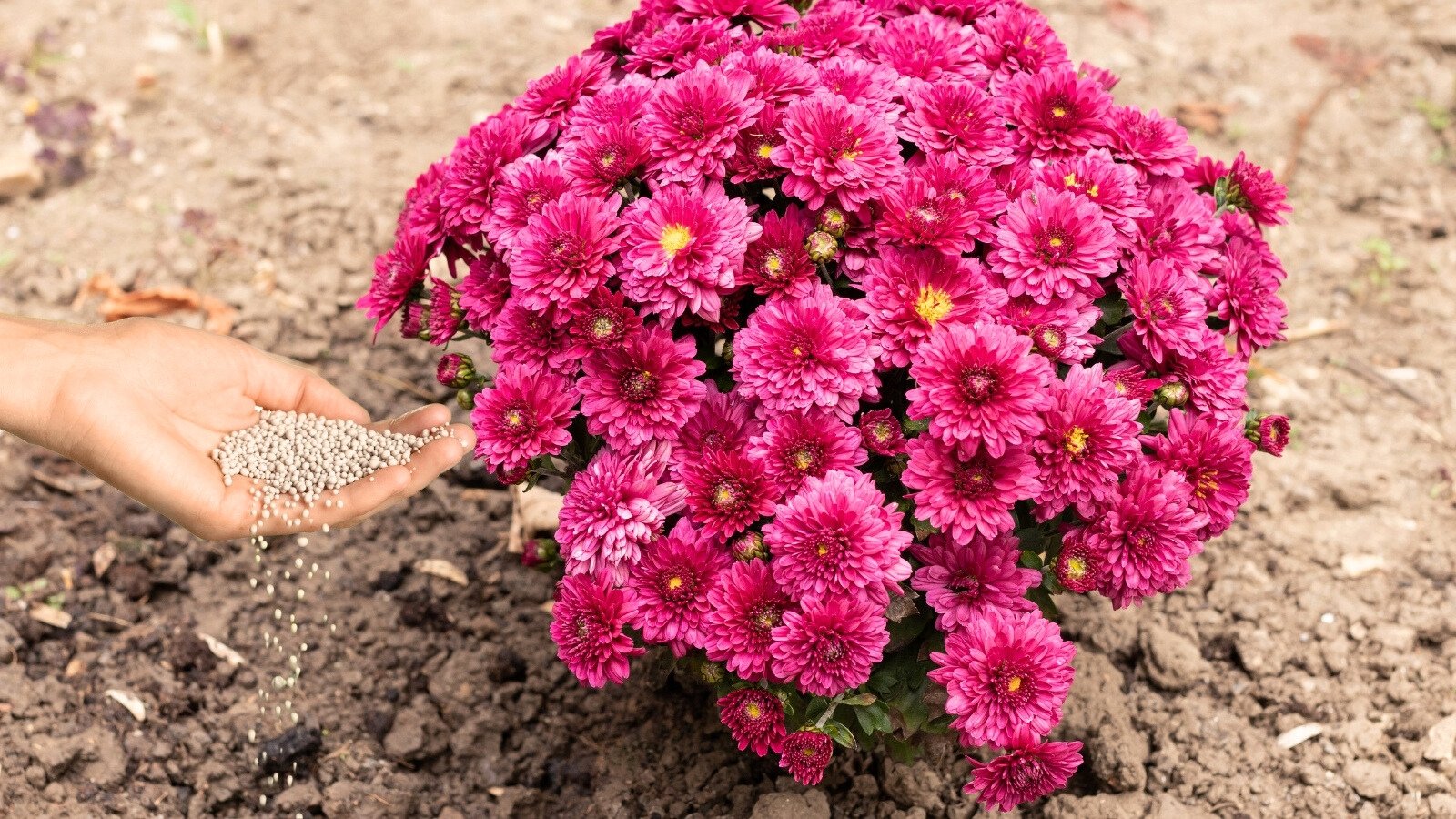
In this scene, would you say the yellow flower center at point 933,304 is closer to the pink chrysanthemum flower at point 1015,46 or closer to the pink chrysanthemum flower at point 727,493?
the pink chrysanthemum flower at point 727,493

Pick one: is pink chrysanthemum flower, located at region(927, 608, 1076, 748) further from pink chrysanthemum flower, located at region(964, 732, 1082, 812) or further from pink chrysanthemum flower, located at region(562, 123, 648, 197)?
pink chrysanthemum flower, located at region(562, 123, 648, 197)

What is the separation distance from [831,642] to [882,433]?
0.36 m

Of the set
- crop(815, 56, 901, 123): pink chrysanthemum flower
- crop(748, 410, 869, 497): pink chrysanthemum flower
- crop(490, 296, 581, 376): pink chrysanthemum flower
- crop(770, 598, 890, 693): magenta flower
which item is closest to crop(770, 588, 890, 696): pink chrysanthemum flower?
crop(770, 598, 890, 693): magenta flower

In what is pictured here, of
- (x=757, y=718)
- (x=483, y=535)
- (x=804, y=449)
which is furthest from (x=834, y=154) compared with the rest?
(x=483, y=535)

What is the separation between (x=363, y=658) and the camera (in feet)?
9.82

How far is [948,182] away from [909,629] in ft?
2.62

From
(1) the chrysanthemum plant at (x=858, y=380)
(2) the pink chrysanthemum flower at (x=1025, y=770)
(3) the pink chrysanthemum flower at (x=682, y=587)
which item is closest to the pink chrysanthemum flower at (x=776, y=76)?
(1) the chrysanthemum plant at (x=858, y=380)

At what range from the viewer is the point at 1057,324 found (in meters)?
2.09

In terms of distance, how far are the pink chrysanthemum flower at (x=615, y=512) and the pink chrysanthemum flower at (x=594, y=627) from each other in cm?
4

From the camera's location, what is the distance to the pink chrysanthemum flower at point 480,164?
2.28 metres

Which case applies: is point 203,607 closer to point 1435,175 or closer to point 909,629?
point 909,629

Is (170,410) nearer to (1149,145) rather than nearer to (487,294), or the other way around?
(487,294)

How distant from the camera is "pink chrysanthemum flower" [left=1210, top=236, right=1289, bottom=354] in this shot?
229 cm

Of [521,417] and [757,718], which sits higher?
[521,417]
